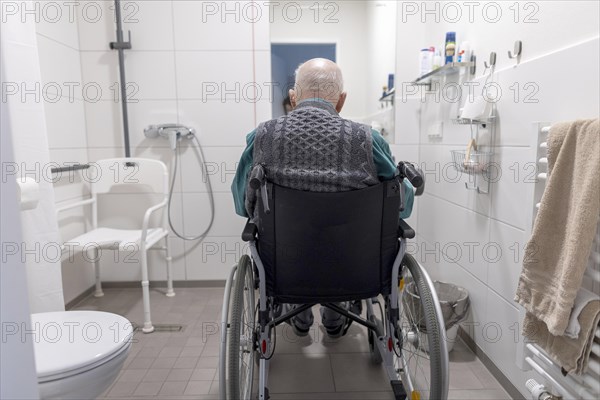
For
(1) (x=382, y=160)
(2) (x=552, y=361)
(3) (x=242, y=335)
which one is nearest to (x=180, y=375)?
(3) (x=242, y=335)

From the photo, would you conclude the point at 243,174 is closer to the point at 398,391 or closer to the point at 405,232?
the point at 405,232

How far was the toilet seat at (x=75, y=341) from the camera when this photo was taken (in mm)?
945

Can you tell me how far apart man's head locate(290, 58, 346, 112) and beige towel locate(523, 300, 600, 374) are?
2.95 ft

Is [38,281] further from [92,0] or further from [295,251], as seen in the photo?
[92,0]

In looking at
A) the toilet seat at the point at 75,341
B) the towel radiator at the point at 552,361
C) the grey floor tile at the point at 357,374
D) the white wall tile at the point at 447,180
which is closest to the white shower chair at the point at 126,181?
the toilet seat at the point at 75,341

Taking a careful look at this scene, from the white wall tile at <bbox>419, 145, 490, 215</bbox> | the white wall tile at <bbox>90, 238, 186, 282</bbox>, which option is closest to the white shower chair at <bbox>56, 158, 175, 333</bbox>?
the white wall tile at <bbox>90, 238, 186, 282</bbox>

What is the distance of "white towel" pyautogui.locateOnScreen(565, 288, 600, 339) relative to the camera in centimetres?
85

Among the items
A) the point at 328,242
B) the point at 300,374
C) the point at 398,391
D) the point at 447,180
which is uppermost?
the point at 447,180

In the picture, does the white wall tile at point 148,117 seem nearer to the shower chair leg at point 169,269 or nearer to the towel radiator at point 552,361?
the shower chair leg at point 169,269

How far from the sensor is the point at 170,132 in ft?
7.20

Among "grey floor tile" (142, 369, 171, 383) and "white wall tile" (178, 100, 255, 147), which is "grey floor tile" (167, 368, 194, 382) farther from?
"white wall tile" (178, 100, 255, 147)

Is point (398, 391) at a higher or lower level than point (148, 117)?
lower

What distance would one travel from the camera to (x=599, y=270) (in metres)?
0.88

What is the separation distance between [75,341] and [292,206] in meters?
0.69
